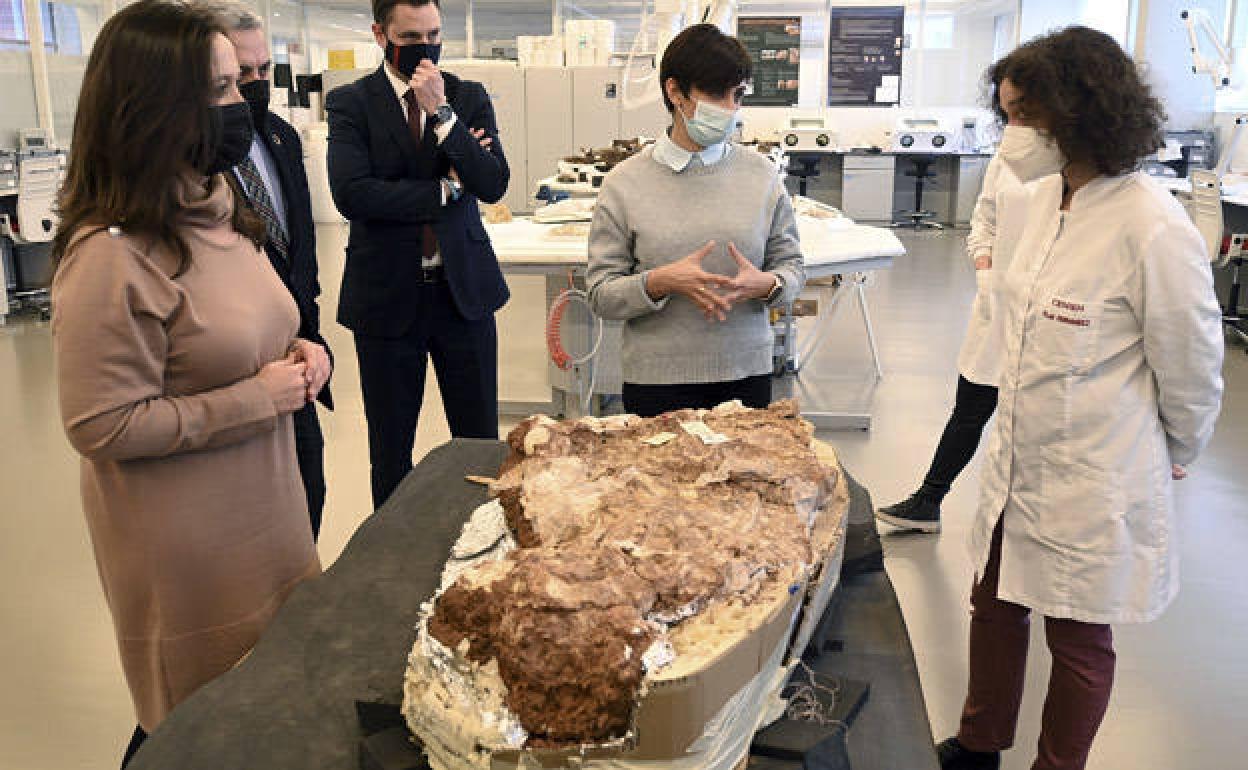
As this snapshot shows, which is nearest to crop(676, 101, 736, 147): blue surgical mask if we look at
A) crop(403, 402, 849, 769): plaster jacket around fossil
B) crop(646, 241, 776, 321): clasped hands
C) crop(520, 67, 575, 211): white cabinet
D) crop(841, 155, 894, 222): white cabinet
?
crop(646, 241, 776, 321): clasped hands

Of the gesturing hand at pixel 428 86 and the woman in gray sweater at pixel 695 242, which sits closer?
the woman in gray sweater at pixel 695 242

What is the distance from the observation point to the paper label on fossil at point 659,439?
5.23ft

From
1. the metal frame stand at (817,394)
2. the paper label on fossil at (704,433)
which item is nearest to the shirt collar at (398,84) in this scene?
the paper label on fossil at (704,433)

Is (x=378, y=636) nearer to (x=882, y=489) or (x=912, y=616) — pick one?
(x=912, y=616)

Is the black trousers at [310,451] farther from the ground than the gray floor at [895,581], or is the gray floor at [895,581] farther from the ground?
the black trousers at [310,451]

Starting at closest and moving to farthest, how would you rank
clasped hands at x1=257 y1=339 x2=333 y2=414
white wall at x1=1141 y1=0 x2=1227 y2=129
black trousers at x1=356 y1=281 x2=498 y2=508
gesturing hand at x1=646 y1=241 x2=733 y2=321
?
clasped hands at x1=257 y1=339 x2=333 y2=414 → gesturing hand at x1=646 y1=241 x2=733 y2=321 → black trousers at x1=356 y1=281 x2=498 y2=508 → white wall at x1=1141 y1=0 x2=1227 y2=129

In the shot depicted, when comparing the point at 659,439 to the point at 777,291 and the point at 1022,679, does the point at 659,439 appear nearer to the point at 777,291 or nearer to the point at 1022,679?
the point at 777,291

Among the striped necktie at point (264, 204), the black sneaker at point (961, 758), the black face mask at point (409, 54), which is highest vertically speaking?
the black face mask at point (409, 54)

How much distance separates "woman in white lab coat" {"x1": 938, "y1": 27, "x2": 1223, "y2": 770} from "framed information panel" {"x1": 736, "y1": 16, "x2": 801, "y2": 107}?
10.9 metres

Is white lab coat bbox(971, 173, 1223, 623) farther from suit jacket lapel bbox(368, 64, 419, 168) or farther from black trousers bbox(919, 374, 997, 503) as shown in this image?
suit jacket lapel bbox(368, 64, 419, 168)

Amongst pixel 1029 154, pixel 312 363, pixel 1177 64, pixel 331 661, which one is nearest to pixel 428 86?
pixel 312 363

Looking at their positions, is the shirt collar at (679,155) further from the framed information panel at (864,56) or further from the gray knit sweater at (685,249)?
the framed information panel at (864,56)

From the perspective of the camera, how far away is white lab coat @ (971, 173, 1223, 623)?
1.58 m

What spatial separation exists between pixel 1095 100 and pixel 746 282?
707 millimetres
